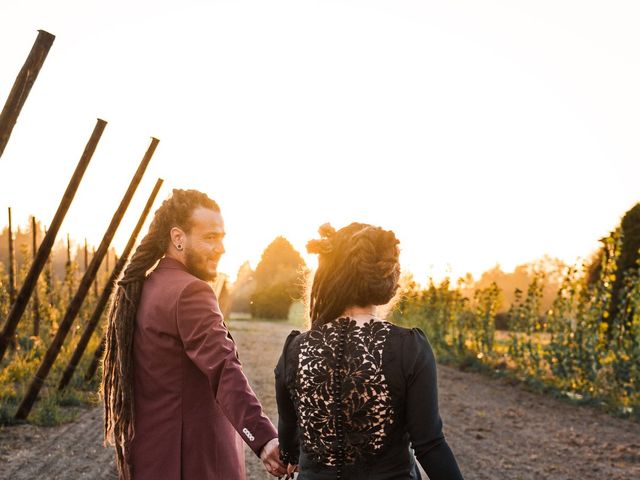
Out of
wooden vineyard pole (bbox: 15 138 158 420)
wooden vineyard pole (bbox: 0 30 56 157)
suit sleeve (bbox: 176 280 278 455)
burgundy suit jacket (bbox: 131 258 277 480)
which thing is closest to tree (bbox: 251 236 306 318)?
wooden vineyard pole (bbox: 15 138 158 420)

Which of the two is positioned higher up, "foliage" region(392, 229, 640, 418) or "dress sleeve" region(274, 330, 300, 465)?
"foliage" region(392, 229, 640, 418)

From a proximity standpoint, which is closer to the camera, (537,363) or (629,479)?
(629,479)

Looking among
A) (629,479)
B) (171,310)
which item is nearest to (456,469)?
(171,310)

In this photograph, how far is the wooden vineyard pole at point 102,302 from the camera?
1002 centimetres

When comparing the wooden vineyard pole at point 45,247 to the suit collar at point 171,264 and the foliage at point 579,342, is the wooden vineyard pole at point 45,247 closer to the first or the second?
the suit collar at point 171,264

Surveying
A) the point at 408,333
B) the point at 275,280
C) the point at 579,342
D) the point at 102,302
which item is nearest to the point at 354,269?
the point at 408,333

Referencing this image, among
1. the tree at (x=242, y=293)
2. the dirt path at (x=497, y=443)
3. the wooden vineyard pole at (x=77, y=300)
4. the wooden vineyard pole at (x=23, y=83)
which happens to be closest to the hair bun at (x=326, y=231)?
the wooden vineyard pole at (x=23, y=83)

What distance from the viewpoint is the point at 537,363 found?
1252 centimetres

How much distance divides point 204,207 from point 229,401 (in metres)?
0.78

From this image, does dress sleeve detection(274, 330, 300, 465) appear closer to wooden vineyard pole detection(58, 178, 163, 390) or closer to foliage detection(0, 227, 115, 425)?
foliage detection(0, 227, 115, 425)

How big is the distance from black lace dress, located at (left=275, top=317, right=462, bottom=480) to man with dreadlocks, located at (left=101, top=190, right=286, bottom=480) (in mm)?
199

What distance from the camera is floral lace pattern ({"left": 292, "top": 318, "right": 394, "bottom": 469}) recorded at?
7.85ft

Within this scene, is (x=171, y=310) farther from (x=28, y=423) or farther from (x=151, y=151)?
(x=151, y=151)

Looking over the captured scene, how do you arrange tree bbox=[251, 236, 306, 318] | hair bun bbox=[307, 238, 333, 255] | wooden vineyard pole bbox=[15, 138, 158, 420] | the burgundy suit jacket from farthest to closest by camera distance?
tree bbox=[251, 236, 306, 318] → wooden vineyard pole bbox=[15, 138, 158, 420] → the burgundy suit jacket → hair bun bbox=[307, 238, 333, 255]
